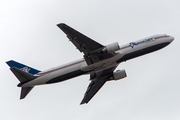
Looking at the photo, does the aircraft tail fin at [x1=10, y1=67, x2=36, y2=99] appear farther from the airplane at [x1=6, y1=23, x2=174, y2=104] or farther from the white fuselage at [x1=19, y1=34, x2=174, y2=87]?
the white fuselage at [x1=19, y1=34, x2=174, y2=87]

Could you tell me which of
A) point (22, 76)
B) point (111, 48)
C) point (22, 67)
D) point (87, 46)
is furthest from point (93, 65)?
point (22, 67)

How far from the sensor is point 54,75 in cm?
4750

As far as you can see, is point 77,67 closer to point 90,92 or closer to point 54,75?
point 54,75

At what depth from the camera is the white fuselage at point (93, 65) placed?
47.1m

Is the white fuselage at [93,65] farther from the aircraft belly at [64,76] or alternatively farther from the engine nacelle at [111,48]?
the engine nacelle at [111,48]

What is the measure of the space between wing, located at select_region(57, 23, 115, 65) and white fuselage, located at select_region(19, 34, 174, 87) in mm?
1055

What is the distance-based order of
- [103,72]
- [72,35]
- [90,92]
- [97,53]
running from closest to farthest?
[72,35] → [97,53] → [103,72] → [90,92]

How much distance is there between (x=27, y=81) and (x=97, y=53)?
13619 millimetres

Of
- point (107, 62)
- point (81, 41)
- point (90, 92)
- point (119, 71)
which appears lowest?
point (90, 92)

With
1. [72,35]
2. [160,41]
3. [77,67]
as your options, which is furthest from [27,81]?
[160,41]

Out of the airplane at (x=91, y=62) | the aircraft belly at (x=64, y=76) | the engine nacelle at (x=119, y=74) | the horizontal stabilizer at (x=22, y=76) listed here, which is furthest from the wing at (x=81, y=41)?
the horizontal stabilizer at (x=22, y=76)

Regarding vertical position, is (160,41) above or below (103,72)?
above

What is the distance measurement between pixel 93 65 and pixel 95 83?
8832mm

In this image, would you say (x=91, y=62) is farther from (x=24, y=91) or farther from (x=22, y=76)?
(x=24, y=91)
